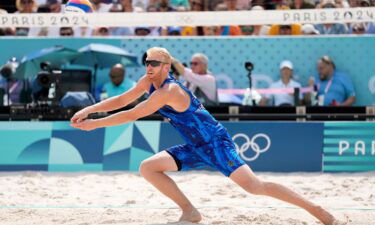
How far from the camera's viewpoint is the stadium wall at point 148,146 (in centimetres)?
880

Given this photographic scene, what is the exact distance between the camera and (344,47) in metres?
9.98

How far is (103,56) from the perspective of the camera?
32.1 feet

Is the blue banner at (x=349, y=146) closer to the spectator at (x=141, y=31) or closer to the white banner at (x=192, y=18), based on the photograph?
the white banner at (x=192, y=18)

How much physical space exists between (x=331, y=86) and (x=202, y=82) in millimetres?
1820

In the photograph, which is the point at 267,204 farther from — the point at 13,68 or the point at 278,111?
the point at 13,68

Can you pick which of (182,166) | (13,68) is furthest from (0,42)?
(182,166)

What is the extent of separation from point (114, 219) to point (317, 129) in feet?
12.3

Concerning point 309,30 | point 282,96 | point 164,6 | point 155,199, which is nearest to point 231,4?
point 164,6

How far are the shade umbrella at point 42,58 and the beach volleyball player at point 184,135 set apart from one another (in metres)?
4.25

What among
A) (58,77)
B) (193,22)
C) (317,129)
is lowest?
(317,129)

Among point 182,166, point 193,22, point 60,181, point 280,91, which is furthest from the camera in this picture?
point 280,91

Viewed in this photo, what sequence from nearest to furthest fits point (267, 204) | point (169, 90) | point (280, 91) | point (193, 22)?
point (169, 90), point (267, 204), point (193, 22), point (280, 91)

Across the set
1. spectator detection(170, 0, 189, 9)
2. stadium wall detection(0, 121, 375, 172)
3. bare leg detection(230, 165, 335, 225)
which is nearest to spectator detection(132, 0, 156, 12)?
spectator detection(170, 0, 189, 9)

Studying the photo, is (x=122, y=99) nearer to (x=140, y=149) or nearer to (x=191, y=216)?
(x=191, y=216)
